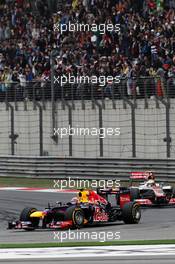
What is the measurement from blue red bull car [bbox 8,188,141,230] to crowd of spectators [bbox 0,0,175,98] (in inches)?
305

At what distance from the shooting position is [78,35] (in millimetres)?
30484

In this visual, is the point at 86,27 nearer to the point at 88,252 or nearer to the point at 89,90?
the point at 89,90

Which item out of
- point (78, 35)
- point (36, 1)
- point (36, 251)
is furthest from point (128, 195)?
point (36, 1)

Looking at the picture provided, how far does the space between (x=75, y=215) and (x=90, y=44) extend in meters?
12.1

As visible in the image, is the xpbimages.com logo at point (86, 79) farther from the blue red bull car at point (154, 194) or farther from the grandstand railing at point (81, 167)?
the blue red bull car at point (154, 194)

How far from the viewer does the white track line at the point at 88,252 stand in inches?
546

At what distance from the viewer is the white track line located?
45.5 ft

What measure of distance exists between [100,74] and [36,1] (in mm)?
7446

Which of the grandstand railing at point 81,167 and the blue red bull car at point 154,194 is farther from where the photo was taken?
the grandstand railing at point 81,167

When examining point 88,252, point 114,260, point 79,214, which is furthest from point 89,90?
point 114,260

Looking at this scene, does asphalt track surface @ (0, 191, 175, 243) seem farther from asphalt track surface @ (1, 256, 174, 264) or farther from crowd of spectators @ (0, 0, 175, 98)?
crowd of spectators @ (0, 0, 175, 98)

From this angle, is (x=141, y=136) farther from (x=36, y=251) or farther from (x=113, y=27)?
(x=36, y=251)

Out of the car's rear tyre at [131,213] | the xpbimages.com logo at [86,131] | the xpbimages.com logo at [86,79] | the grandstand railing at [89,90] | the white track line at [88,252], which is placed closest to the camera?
the white track line at [88,252]

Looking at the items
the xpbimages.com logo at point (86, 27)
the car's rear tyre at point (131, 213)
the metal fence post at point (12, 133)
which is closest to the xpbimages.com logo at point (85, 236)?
the car's rear tyre at point (131, 213)
